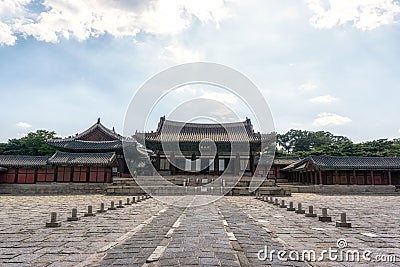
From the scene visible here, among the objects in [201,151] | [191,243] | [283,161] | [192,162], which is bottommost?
[191,243]

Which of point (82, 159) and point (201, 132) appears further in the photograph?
point (201, 132)

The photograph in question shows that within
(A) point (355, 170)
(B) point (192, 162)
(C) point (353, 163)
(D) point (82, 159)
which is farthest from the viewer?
(C) point (353, 163)

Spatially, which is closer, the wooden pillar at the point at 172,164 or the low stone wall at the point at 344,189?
the low stone wall at the point at 344,189

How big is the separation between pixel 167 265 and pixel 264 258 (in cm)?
204

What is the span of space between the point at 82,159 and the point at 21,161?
7697 mm

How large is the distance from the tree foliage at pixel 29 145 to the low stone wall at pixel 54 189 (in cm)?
3038

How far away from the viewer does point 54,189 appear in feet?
106

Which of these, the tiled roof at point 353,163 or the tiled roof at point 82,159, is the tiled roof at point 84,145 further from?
the tiled roof at point 353,163

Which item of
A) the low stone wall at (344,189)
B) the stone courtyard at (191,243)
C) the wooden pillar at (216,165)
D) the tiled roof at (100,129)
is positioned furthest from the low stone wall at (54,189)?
the stone courtyard at (191,243)

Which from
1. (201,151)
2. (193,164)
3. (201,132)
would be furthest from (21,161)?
(201,132)

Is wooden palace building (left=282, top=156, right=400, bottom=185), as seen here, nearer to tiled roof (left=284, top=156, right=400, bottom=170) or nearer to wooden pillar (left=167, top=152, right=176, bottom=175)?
tiled roof (left=284, top=156, right=400, bottom=170)

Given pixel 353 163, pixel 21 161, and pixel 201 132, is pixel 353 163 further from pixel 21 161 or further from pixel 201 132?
pixel 21 161

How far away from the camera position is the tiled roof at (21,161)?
34500 millimetres

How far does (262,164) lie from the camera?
4488 centimetres
